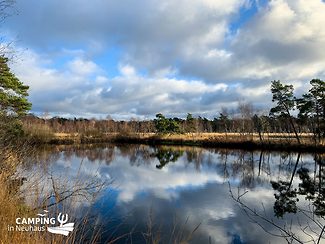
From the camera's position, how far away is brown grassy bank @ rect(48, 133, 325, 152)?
115 ft

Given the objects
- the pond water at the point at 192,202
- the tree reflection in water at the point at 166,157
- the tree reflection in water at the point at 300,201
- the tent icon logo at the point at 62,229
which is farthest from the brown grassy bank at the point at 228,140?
the tent icon logo at the point at 62,229

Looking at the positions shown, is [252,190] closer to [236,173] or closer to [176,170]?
[236,173]

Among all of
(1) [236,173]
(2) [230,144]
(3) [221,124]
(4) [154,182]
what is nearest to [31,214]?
(4) [154,182]

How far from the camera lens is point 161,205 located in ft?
39.6

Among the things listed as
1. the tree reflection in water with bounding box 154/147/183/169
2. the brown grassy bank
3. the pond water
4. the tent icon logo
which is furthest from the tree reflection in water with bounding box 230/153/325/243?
the brown grassy bank

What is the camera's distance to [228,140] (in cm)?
4388

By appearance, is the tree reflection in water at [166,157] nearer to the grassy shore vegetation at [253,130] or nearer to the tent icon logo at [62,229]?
the grassy shore vegetation at [253,130]

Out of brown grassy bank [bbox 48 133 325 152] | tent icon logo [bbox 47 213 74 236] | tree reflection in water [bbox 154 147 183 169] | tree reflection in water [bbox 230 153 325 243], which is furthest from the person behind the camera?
A: brown grassy bank [bbox 48 133 325 152]

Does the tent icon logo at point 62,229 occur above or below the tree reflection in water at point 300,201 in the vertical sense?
above

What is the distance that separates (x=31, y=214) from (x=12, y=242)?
554 mm

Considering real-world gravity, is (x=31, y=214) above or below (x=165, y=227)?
above

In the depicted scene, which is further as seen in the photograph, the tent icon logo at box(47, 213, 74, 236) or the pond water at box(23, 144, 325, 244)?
the pond water at box(23, 144, 325, 244)

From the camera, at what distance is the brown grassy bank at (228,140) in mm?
35112

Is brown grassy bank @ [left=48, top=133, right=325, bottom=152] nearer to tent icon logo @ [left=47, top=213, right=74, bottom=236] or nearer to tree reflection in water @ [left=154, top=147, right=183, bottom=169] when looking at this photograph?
tree reflection in water @ [left=154, top=147, right=183, bottom=169]
